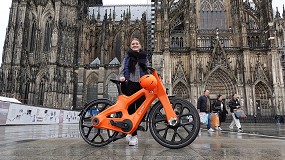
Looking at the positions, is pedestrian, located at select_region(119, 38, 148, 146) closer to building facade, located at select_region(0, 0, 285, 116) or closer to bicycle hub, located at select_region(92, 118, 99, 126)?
bicycle hub, located at select_region(92, 118, 99, 126)

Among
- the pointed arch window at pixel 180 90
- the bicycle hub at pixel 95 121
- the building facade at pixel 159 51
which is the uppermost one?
the building facade at pixel 159 51

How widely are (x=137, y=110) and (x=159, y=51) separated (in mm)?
23056

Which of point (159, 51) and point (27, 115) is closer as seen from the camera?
point (27, 115)

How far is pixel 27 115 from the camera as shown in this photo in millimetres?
13258

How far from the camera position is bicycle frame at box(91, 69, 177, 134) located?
11.9ft

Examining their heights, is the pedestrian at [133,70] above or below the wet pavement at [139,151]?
above

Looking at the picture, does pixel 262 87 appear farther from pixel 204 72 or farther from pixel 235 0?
pixel 235 0

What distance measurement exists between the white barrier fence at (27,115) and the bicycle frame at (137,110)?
9812 millimetres

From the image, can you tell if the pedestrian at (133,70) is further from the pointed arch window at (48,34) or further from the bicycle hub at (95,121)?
the pointed arch window at (48,34)

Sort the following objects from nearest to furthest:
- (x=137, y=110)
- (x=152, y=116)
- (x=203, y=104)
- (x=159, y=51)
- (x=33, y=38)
→ (x=152, y=116) → (x=137, y=110) → (x=203, y=104) → (x=159, y=51) → (x=33, y=38)

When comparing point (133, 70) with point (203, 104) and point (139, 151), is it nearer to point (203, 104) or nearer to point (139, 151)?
point (139, 151)

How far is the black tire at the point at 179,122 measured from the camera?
3479 millimetres

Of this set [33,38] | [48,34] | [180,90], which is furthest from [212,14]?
[33,38]

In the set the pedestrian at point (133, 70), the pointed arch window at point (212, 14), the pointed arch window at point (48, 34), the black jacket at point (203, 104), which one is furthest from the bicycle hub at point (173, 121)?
the pointed arch window at point (48, 34)
